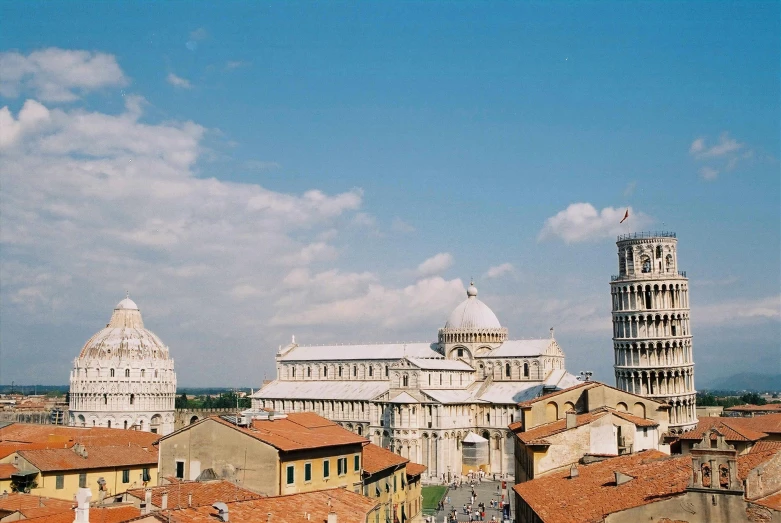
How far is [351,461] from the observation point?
39250 millimetres

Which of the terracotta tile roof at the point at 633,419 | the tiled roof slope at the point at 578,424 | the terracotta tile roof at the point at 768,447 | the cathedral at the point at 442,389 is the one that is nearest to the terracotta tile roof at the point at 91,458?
the tiled roof slope at the point at 578,424

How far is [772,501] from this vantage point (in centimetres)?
2244

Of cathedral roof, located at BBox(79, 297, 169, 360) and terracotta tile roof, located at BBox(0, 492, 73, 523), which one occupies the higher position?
cathedral roof, located at BBox(79, 297, 169, 360)

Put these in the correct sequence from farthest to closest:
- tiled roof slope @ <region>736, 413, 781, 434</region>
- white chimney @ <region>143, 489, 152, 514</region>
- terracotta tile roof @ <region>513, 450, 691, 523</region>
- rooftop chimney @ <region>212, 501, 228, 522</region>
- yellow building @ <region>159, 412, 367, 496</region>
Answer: tiled roof slope @ <region>736, 413, 781, 434</region>, yellow building @ <region>159, 412, 367, 496</region>, white chimney @ <region>143, 489, 152, 514</region>, rooftop chimney @ <region>212, 501, 228, 522</region>, terracotta tile roof @ <region>513, 450, 691, 523</region>

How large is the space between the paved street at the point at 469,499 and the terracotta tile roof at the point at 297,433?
16907 millimetres

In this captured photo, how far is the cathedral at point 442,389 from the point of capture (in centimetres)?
9319

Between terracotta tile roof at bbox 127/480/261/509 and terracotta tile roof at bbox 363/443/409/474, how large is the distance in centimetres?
931

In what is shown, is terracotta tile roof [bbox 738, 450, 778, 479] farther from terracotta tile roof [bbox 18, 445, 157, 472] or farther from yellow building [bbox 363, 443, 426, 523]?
terracotta tile roof [bbox 18, 445, 157, 472]

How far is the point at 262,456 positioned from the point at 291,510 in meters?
5.58

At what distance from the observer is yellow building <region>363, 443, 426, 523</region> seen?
1630 inches

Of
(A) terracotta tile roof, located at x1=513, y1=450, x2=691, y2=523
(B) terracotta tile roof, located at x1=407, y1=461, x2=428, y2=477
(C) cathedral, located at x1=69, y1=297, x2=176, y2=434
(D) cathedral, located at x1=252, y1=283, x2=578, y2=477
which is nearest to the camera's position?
(A) terracotta tile roof, located at x1=513, y1=450, x2=691, y2=523

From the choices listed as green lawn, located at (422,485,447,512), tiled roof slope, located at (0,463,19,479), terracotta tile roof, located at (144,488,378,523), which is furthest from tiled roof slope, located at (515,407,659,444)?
green lawn, located at (422,485,447,512)

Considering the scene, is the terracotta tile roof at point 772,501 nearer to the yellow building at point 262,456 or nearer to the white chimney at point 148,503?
the white chimney at point 148,503

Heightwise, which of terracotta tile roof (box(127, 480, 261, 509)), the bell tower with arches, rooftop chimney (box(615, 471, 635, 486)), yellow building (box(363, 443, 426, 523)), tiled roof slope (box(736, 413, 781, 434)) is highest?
the bell tower with arches
